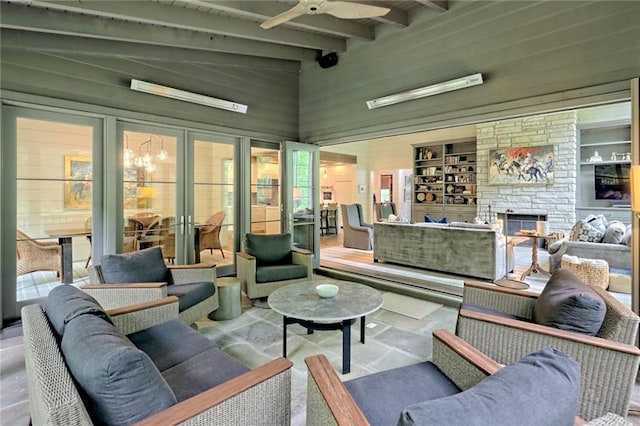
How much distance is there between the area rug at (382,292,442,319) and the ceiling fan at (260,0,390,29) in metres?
2.86

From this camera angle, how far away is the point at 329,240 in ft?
30.0

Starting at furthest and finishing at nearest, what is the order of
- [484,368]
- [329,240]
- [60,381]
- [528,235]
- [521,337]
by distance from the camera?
[329,240]
[528,235]
[521,337]
[484,368]
[60,381]

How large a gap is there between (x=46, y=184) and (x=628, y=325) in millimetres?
5167

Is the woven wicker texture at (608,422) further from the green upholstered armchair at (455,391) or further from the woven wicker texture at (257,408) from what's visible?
the woven wicker texture at (257,408)

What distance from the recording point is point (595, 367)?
1.73 meters

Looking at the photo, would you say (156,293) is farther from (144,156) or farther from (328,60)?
(328,60)

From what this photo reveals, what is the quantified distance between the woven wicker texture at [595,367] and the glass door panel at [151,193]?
163 inches

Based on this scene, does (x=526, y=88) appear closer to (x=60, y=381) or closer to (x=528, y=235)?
(x=528, y=235)

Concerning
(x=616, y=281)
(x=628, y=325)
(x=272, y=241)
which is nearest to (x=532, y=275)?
(x=616, y=281)

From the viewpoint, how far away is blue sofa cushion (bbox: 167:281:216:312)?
9.47 ft

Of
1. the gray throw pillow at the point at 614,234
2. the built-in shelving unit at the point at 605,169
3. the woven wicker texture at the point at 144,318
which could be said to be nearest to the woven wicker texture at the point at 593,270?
the gray throw pillow at the point at 614,234

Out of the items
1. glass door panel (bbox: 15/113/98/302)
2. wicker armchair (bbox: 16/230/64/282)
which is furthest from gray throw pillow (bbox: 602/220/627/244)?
wicker armchair (bbox: 16/230/64/282)

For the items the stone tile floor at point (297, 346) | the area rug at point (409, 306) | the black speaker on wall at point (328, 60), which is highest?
the black speaker on wall at point (328, 60)

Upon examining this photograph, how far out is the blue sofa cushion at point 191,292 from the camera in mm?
2887
